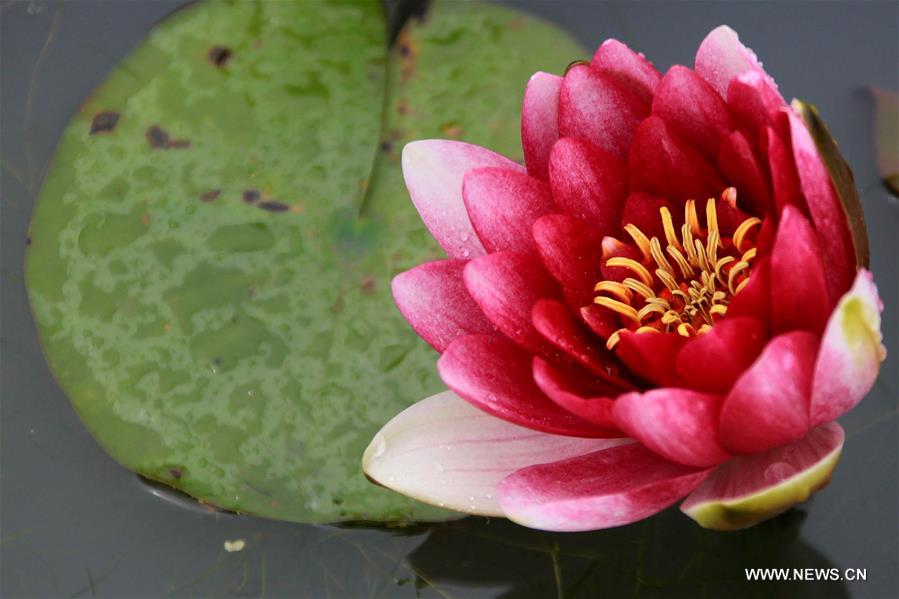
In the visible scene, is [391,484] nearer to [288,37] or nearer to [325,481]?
[325,481]

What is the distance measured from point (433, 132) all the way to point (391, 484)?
31.1 inches

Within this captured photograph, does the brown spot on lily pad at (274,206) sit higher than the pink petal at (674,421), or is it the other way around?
the pink petal at (674,421)

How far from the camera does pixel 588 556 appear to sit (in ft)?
4.99

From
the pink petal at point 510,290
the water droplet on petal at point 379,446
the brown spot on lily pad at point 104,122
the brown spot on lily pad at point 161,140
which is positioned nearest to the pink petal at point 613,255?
the pink petal at point 510,290

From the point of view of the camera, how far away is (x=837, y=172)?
107cm

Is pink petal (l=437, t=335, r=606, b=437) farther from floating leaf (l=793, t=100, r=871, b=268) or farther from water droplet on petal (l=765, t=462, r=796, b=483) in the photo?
floating leaf (l=793, t=100, r=871, b=268)

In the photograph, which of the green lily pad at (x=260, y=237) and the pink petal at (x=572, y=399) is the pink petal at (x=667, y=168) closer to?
the pink petal at (x=572, y=399)

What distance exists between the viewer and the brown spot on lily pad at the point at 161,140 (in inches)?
69.0

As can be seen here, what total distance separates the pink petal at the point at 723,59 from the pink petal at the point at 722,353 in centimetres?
40

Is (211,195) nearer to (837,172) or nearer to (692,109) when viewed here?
(692,109)

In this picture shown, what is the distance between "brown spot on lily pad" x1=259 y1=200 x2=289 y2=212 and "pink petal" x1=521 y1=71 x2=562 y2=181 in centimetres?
60

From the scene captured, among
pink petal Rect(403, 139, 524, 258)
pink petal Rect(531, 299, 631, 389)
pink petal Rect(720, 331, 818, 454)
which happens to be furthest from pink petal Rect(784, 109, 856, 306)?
pink petal Rect(403, 139, 524, 258)

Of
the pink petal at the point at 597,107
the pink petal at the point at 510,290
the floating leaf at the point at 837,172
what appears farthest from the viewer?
the pink petal at the point at 597,107

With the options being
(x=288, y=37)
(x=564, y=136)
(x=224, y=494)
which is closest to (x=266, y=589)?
(x=224, y=494)
